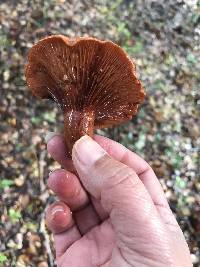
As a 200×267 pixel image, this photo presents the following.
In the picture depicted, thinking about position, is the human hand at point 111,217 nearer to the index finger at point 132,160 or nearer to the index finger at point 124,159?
the index finger at point 124,159

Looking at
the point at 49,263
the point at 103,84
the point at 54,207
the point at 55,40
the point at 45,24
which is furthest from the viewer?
the point at 45,24

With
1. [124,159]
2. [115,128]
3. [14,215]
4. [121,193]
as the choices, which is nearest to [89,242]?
[124,159]

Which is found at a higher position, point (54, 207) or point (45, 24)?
point (45, 24)

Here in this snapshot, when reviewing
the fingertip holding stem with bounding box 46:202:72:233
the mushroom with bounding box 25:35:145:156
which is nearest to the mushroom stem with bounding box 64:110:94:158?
the mushroom with bounding box 25:35:145:156

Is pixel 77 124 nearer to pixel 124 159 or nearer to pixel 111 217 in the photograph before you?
pixel 111 217

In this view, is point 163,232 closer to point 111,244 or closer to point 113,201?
point 113,201

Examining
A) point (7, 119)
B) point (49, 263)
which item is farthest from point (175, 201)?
point (7, 119)

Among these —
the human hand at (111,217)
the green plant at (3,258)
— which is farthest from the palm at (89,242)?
the green plant at (3,258)
